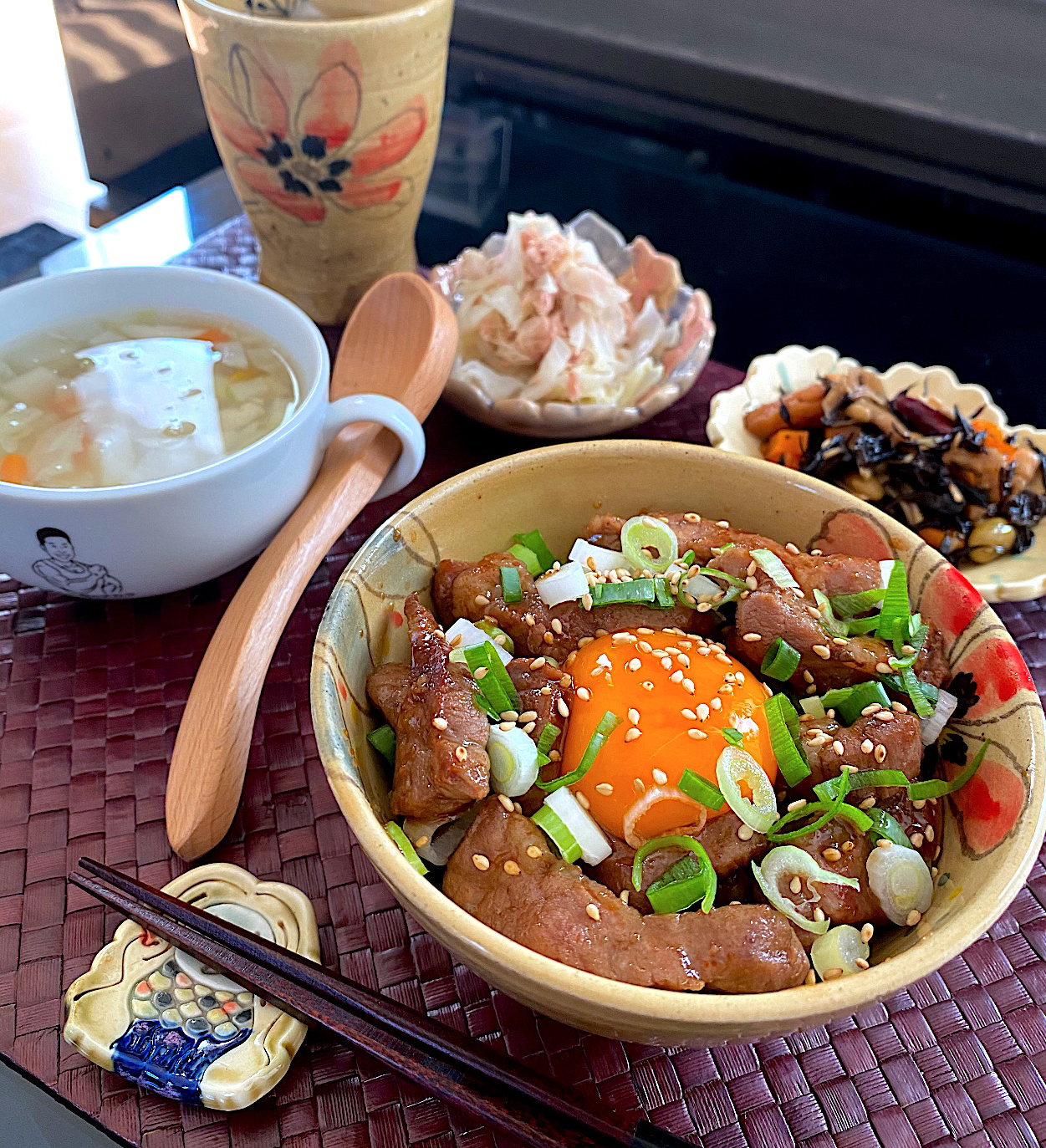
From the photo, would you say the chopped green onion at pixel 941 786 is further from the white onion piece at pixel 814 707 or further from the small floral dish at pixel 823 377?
the small floral dish at pixel 823 377

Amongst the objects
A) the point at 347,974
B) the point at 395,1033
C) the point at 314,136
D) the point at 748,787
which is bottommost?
the point at 347,974

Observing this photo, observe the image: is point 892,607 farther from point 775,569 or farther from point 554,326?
point 554,326

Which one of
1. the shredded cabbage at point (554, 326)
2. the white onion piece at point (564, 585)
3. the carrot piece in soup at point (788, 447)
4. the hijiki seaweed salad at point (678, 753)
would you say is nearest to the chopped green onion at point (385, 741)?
the hijiki seaweed salad at point (678, 753)

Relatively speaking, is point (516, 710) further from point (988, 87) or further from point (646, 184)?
point (988, 87)

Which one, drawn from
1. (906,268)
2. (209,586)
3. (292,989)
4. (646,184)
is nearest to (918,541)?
(292,989)

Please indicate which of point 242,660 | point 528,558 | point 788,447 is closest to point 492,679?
point 528,558

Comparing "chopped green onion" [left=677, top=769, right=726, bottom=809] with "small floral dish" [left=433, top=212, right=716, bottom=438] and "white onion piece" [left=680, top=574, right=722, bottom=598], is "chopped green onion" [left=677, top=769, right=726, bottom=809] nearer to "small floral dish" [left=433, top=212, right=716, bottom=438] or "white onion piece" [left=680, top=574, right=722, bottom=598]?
"white onion piece" [left=680, top=574, right=722, bottom=598]
